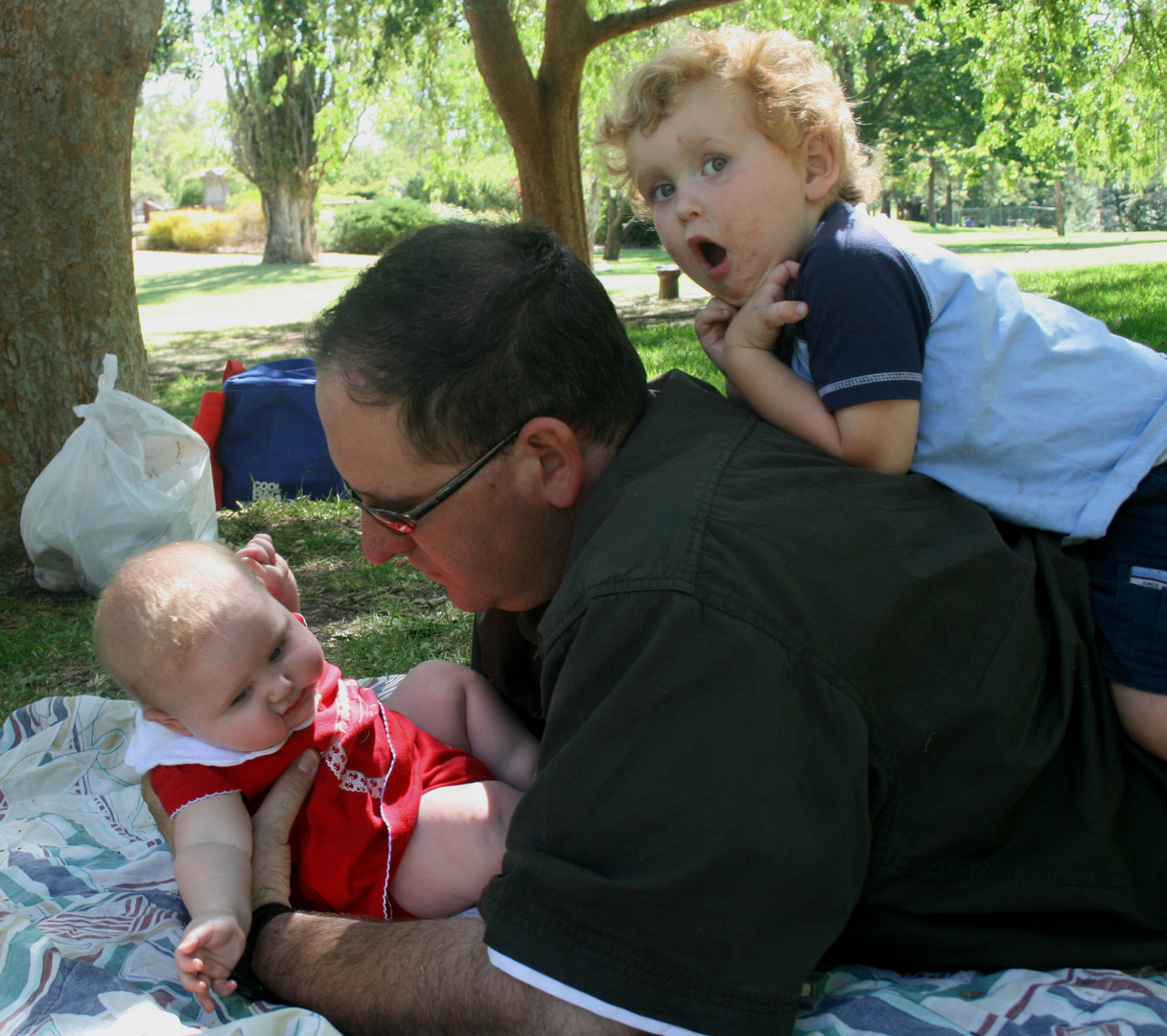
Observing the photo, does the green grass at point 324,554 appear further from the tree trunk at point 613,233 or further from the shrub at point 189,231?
the shrub at point 189,231

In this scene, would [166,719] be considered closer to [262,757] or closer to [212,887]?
[262,757]

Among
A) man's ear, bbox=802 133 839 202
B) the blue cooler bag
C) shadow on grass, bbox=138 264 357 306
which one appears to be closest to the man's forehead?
man's ear, bbox=802 133 839 202

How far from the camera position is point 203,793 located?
2.16m

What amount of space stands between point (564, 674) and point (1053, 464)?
1008mm

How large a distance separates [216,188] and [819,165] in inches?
2251

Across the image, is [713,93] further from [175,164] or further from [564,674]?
[175,164]

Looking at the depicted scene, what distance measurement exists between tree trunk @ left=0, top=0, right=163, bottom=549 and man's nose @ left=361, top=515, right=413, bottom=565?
3832 mm

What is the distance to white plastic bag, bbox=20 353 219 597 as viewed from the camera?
4.74 meters

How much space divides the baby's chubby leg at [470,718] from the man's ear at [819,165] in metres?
1.38

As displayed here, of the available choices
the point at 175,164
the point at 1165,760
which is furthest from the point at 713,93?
the point at 175,164

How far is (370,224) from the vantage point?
35125 millimetres

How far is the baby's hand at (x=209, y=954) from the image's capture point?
5.97 feet

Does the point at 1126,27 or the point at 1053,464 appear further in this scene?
the point at 1126,27

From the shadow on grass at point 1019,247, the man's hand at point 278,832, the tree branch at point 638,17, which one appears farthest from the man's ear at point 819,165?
the shadow on grass at point 1019,247
